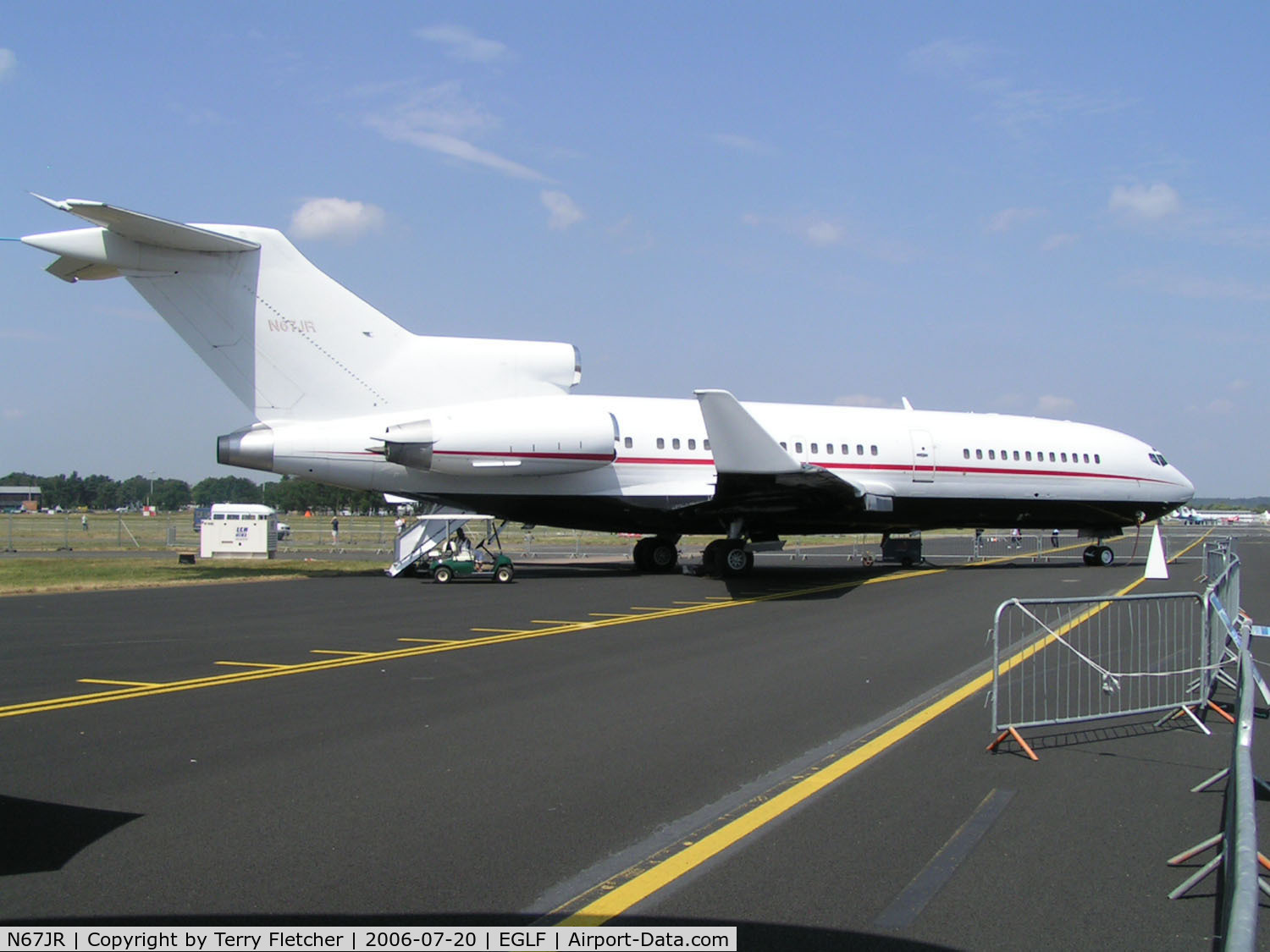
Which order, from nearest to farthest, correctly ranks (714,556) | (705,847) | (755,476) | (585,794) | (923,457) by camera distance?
(705,847) → (585,794) → (755,476) → (714,556) → (923,457)

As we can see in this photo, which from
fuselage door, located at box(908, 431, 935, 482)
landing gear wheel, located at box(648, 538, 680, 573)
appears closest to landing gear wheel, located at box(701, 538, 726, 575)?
landing gear wheel, located at box(648, 538, 680, 573)

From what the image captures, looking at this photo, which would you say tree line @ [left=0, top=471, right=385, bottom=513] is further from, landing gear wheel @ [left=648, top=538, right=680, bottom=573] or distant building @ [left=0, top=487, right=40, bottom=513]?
landing gear wheel @ [left=648, top=538, right=680, bottom=573]

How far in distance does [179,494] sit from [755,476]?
18136 centimetres

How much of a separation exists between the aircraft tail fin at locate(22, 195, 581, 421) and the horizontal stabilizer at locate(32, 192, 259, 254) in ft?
0.10

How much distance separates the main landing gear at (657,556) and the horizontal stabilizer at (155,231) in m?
11.5

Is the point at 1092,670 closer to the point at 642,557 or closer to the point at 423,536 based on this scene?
the point at 642,557

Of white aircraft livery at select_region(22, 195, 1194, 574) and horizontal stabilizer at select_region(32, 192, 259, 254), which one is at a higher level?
horizontal stabilizer at select_region(32, 192, 259, 254)

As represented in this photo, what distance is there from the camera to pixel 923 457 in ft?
82.7

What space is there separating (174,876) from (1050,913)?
381 centimetres

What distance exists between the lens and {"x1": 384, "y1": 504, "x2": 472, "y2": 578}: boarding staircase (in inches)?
929

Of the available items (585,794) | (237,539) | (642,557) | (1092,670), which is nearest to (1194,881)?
(585,794)

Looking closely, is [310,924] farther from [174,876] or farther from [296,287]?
[296,287]

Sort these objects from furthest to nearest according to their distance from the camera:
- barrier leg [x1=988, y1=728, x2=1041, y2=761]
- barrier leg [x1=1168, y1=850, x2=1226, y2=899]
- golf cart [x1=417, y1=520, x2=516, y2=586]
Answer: golf cart [x1=417, y1=520, x2=516, y2=586] < barrier leg [x1=988, y1=728, x2=1041, y2=761] < barrier leg [x1=1168, y1=850, x2=1226, y2=899]

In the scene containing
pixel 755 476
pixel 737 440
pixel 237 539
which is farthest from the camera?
pixel 237 539
